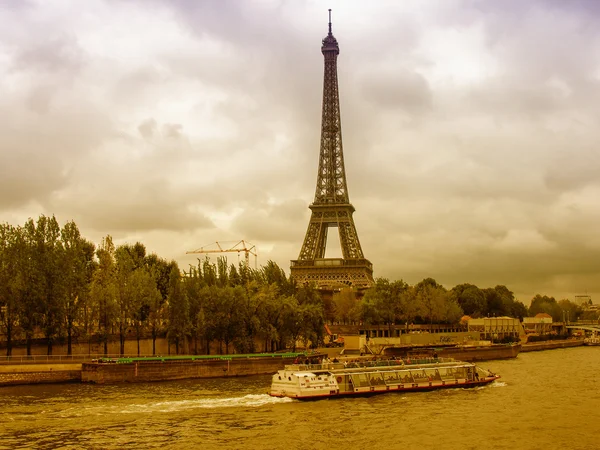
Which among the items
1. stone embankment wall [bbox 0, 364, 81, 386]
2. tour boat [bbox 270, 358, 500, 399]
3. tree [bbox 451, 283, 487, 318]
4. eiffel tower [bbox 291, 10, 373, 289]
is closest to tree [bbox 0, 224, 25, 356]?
stone embankment wall [bbox 0, 364, 81, 386]

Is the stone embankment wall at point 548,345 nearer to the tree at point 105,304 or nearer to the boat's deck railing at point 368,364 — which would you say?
the boat's deck railing at point 368,364

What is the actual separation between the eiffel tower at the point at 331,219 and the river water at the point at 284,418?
94745mm

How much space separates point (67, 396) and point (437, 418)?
2959cm

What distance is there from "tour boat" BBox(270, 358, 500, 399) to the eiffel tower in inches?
3451

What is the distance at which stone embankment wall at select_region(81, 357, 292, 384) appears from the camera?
66625mm

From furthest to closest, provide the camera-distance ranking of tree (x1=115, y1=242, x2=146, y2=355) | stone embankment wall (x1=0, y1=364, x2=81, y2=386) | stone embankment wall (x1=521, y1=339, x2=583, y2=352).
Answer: stone embankment wall (x1=521, y1=339, x2=583, y2=352), tree (x1=115, y1=242, x2=146, y2=355), stone embankment wall (x1=0, y1=364, x2=81, y2=386)

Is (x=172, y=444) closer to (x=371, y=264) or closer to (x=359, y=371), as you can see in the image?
(x=359, y=371)

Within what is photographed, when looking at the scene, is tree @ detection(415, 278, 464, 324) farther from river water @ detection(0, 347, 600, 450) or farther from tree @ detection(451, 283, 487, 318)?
river water @ detection(0, 347, 600, 450)

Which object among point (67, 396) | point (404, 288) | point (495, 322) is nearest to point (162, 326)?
point (67, 396)

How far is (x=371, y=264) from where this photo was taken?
174 meters

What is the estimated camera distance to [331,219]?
16462 cm

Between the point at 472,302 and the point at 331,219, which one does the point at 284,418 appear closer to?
the point at 331,219

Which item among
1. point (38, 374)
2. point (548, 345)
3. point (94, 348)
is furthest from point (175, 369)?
point (548, 345)

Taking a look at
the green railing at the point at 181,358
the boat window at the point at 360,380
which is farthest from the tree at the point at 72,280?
the boat window at the point at 360,380
